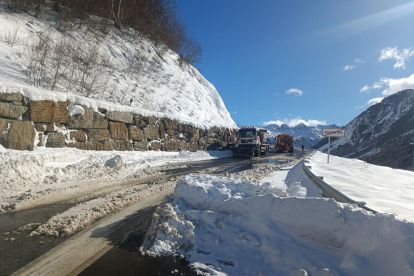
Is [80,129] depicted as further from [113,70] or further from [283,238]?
[283,238]

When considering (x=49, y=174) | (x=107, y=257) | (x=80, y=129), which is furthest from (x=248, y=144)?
(x=107, y=257)

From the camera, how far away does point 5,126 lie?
909 centimetres

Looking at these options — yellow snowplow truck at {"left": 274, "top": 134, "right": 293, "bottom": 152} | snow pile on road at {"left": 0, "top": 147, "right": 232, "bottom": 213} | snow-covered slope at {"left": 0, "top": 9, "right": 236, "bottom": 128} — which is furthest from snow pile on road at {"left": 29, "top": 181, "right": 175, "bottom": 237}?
yellow snowplow truck at {"left": 274, "top": 134, "right": 293, "bottom": 152}

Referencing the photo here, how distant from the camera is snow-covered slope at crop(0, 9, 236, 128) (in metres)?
14.4

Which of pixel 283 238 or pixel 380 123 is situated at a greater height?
pixel 380 123

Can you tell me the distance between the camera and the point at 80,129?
1216 cm

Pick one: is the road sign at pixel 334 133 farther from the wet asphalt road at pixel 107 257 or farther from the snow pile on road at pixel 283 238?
the wet asphalt road at pixel 107 257

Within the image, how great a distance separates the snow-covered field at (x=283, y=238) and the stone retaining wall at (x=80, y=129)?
8686 millimetres

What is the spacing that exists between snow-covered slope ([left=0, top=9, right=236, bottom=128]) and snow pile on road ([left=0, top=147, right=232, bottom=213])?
3079mm

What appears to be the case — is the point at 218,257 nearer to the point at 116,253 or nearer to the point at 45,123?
the point at 116,253

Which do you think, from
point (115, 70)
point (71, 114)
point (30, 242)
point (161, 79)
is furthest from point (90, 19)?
point (30, 242)

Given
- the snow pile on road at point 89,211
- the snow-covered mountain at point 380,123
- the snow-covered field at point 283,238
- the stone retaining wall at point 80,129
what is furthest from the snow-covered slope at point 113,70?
the snow-covered mountain at point 380,123

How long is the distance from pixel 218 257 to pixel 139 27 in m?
32.7

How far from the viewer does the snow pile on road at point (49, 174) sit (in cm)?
603
